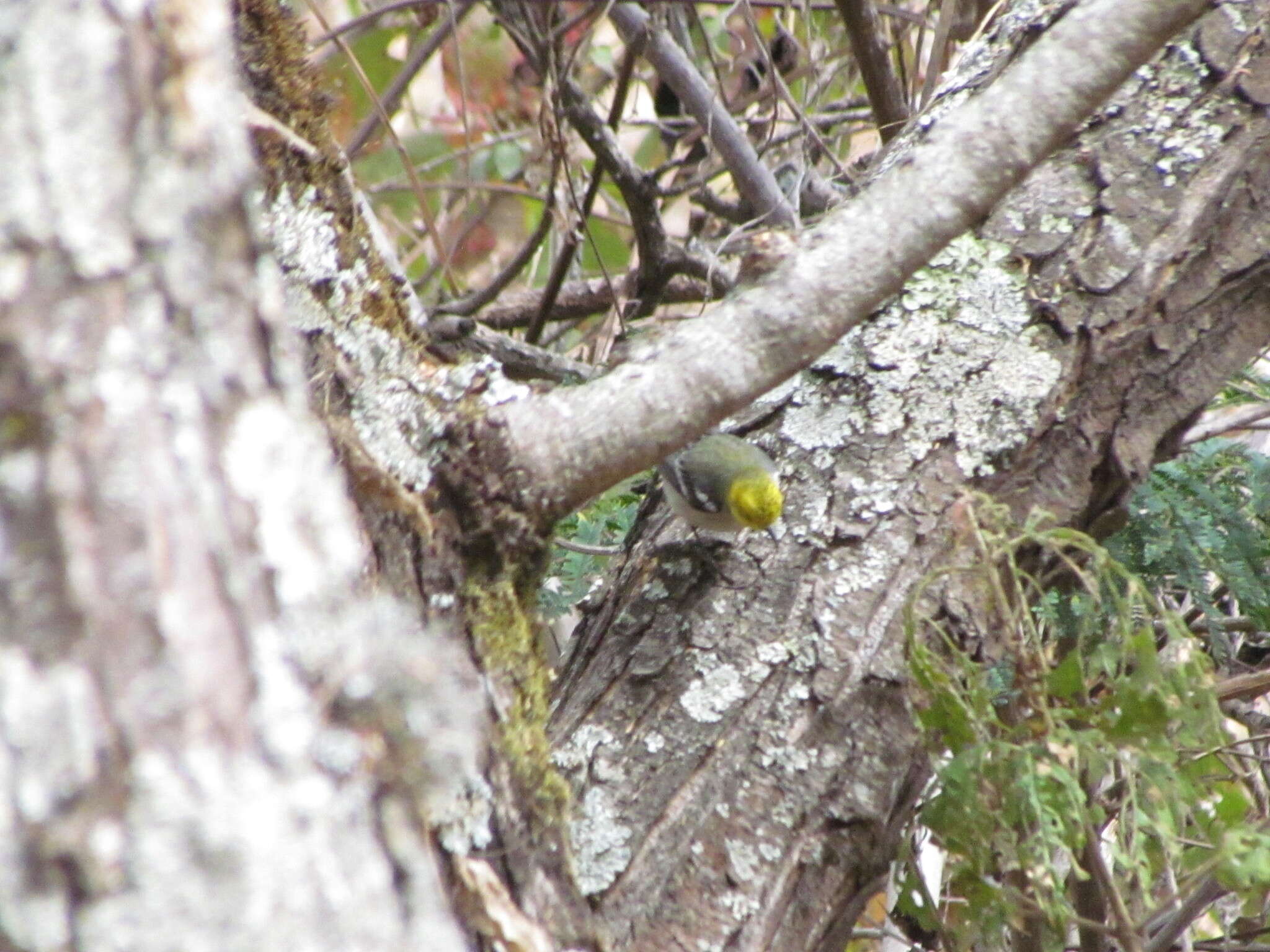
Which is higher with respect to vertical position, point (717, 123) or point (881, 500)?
point (717, 123)

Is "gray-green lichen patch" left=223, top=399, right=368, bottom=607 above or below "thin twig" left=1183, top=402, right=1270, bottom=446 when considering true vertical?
below

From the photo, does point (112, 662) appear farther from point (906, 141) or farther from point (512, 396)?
point (906, 141)

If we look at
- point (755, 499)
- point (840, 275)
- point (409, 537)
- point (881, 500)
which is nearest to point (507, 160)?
point (755, 499)

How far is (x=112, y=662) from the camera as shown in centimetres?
74

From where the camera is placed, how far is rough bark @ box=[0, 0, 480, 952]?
73 centimetres

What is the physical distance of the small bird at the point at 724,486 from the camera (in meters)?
2.08

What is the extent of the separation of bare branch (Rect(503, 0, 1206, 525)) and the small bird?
0.56 metres

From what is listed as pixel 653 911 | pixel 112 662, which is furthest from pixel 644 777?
pixel 112 662

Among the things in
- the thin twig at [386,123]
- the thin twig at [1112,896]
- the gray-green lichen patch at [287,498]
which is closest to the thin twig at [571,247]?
the thin twig at [386,123]

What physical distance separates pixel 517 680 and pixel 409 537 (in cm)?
22

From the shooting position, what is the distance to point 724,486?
247 cm

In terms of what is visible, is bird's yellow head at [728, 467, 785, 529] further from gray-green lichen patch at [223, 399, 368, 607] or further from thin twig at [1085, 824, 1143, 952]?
gray-green lichen patch at [223, 399, 368, 607]

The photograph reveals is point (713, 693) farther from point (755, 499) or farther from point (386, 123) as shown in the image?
point (386, 123)

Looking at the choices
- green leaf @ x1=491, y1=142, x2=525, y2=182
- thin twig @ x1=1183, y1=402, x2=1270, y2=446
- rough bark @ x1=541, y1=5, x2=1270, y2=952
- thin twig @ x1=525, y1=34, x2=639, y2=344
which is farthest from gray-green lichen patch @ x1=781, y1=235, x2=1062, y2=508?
green leaf @ x1=491, y1=142, x2=525, y2=182
